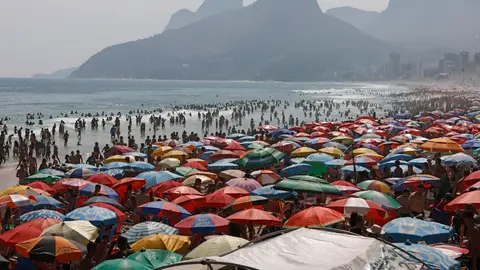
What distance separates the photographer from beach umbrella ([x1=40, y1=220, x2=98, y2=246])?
812 cm

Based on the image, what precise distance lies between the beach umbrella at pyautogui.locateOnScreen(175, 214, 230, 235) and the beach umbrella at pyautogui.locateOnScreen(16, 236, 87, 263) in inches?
79.1

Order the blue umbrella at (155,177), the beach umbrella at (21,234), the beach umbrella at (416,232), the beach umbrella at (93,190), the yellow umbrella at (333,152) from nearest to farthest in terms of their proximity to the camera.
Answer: the beach umbrella at (416,232), the beach umbrella at (21,234), the beach umbrella at (93,190), the blue umbrella at (155,177), the yellow umbrella at (333,152)

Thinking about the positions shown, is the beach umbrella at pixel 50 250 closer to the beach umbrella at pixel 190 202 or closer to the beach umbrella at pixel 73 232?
the beach umbrella at pixel 73 232

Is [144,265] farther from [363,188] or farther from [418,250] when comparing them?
[363,188]

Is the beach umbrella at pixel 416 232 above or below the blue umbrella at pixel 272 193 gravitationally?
above

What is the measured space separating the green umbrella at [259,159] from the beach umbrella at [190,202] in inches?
189

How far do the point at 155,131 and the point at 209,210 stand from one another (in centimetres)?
3240

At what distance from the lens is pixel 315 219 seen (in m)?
8.55

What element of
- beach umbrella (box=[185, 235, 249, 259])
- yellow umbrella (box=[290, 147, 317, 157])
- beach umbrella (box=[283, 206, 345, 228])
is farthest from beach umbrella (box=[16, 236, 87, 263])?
yellow umbrella (box=[290, 147, 317, 157])

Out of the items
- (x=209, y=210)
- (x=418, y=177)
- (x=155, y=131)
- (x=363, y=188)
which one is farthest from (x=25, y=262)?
(x=155, y=131)

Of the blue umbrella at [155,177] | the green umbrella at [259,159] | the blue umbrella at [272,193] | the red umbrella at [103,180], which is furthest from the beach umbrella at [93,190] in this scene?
the green umbrella at [259,159]

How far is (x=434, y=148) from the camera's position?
1689 centimetres

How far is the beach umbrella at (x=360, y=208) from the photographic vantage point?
971cm

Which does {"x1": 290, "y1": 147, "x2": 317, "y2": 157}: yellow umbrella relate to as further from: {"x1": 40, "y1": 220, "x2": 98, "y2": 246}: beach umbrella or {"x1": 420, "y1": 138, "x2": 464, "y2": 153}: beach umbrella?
{"x1": 40, "y1": 220, "x2": 98, "y2": 246}: beach umbrella
